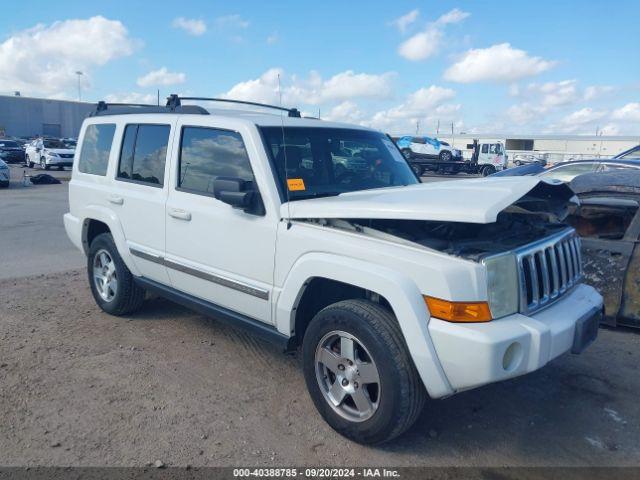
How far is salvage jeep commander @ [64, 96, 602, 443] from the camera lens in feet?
9.31

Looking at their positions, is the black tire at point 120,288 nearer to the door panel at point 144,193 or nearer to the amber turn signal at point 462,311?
the door panel at point 144,193

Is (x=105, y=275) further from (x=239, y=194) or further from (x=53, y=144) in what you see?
(x=53, y=144)

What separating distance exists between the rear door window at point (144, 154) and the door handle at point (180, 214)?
0.35 m

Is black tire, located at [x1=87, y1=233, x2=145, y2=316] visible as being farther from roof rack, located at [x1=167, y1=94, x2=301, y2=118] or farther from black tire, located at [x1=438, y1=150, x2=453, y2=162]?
black tire, located at [x1=438, y1=150, x2=453, y2=162]

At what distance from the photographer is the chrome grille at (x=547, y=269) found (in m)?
3.04

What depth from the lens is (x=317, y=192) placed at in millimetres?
3861

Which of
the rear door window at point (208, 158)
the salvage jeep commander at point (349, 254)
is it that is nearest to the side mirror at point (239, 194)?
the salvage jeep commander at point (349, 254)

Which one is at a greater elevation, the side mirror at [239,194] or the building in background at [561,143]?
the building in background at [561,143]

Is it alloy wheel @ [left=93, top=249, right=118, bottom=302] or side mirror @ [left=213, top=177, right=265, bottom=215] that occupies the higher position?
side mirror @ [left=213, top=177, right=265, bottom=215]

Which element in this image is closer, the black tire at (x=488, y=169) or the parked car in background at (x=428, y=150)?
the black tire at (x=488, y=169)

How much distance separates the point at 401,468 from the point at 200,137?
2.78m

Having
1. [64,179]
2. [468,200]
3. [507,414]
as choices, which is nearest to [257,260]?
[468,200]

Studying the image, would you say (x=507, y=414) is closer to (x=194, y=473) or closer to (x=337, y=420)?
(x=337, y=420)

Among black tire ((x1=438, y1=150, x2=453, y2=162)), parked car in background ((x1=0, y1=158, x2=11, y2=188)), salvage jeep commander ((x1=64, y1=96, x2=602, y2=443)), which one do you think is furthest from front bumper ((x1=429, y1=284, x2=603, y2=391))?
black tire ((x1=438, y1=150, x2=453, y2=162))
